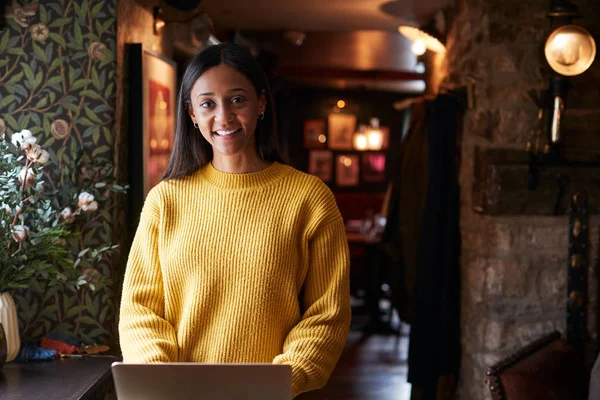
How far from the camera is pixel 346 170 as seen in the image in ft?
35.9

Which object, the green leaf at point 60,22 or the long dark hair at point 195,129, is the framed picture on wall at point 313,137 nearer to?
the green leaf at point 60,22

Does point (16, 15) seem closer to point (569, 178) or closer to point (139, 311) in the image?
point (139, 311)

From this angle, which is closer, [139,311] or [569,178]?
[139,311]

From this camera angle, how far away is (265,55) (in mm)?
5555

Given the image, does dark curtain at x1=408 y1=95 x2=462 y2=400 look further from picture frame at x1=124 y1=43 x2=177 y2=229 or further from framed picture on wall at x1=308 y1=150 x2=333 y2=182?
framed picture on wall at x1=308 y1=150 x2=333 y2=182

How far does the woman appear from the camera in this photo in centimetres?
160

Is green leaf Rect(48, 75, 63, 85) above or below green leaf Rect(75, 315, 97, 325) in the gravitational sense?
above

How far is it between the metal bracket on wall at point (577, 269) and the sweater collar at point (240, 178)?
2263 millimetres

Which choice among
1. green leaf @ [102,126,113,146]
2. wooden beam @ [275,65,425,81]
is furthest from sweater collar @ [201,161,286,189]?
wooden beam @ [275,65,425,81]

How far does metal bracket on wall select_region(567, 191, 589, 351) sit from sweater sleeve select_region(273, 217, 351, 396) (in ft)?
7.18

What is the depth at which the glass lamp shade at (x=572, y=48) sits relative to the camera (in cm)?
339

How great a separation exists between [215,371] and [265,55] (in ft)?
14.5

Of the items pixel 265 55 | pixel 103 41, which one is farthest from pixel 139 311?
pixel 265 55

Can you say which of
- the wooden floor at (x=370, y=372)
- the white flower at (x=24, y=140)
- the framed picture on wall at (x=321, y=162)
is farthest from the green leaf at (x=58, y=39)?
the framed picture on wall at (x=321, y=162)
